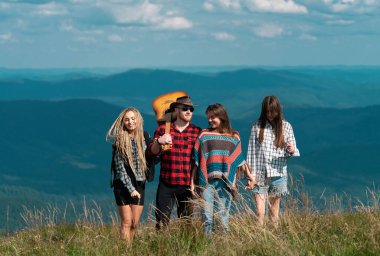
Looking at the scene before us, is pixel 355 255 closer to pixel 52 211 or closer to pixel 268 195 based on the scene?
pixel 268 195

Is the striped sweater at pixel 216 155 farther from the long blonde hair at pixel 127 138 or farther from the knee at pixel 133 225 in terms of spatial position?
the knee at pixel 133 225

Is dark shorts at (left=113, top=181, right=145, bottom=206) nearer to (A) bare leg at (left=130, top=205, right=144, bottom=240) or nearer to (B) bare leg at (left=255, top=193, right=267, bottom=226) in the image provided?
(A) bare leg at (left=130, top=205, right=144, bottom=240)

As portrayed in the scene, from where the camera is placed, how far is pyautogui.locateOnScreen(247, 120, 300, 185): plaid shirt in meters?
6.27

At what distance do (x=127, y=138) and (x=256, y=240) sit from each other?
1596 millimetres

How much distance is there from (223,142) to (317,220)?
110 cm

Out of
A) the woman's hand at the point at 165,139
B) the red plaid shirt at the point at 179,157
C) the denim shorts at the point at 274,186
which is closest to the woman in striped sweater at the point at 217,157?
the red plaid shirt at the point at 179,157

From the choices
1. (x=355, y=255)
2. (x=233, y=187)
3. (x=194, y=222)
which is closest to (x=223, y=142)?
(x=233, y=187)

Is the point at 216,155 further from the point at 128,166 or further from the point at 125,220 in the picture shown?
the point at 125,220

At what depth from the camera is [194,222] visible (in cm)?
556

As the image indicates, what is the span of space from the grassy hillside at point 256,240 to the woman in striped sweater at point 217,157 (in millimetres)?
257

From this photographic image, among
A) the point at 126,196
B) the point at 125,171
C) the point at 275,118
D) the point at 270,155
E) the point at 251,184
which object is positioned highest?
the point at 275,118

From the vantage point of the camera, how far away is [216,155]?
19.1 feet

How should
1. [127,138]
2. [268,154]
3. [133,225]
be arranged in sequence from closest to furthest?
[127,138], [133,225], [268,154]

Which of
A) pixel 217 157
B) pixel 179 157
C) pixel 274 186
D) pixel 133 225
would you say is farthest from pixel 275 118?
pixel 133 225
